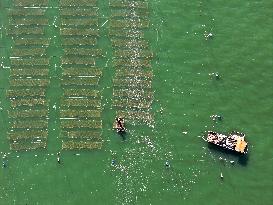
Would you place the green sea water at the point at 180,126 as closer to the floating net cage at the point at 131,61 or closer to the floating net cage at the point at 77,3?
the floating net cage at the point at 131,61

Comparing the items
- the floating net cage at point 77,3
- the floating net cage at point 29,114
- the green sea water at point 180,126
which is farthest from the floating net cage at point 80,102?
the floating net cage at point 77,3

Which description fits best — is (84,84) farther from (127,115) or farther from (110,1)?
(110,1)

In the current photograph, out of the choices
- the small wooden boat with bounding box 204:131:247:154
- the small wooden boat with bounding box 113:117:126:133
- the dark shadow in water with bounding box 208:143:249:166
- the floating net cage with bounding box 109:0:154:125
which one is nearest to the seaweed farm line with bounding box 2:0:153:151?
the floating net cage with bounding box 109:0:154:125

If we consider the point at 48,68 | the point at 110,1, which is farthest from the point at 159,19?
the point at 48,68

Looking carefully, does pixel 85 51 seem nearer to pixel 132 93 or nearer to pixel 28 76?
pixel 28 76

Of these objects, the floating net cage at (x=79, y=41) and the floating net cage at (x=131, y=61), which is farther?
the floating net cage at (x=79, y=41)

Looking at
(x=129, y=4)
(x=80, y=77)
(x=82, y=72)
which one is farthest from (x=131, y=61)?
(x=129, y=4)
